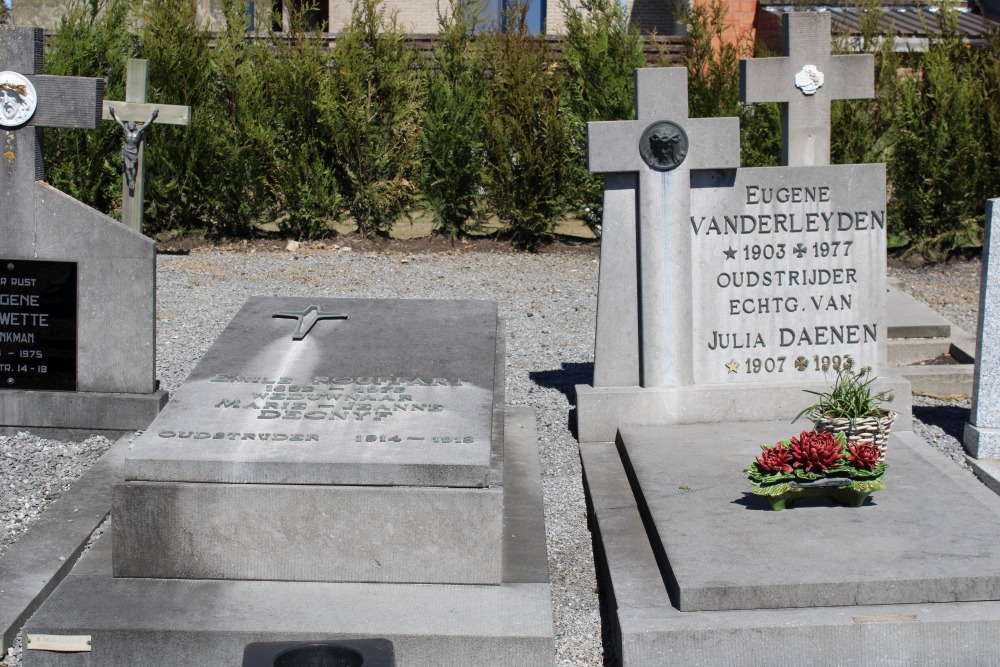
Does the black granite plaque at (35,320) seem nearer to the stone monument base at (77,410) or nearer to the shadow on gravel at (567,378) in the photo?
the stone monument base at (77,410)

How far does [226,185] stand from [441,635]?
9.59m

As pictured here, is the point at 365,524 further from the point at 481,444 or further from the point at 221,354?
the point at 221,354

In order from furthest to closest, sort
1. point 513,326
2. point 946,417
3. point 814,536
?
point 513,326 → point 946,417 → point 814,536

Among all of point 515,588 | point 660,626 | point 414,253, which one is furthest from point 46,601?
point 414,253

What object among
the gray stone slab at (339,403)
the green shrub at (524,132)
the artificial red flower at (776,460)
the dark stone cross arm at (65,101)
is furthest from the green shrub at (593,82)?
the artificial red flower at (776,460)

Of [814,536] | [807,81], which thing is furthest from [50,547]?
[807,81]

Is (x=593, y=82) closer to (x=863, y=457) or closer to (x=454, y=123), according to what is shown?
(x=454, y=123)

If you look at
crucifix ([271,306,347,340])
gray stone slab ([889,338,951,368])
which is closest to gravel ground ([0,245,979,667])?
gray stone slab ([889,338,951,368])

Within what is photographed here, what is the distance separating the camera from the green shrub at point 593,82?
12.4 m

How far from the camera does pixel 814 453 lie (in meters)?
4.70

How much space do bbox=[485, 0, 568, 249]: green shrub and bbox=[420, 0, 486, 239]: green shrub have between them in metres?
0.18

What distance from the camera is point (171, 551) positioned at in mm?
4113

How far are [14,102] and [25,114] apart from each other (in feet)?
0.29

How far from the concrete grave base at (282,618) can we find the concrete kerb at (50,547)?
0.73 feet
